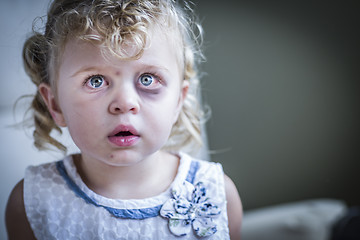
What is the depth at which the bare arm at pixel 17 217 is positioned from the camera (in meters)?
0.66

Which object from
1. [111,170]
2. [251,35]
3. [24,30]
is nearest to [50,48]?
[24,30]

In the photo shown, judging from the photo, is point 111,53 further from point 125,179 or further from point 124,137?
point 125,179

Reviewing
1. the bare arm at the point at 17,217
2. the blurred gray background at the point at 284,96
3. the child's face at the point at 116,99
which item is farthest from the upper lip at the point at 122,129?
the blurred gray background at the point at 284,96

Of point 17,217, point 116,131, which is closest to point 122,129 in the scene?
point 116,131

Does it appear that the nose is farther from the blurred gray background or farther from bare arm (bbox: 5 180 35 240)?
the blurred gray background

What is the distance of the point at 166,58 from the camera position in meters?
0.59

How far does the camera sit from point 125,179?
66 cm

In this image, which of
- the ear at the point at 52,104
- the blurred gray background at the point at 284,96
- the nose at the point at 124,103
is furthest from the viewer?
the blurred gray background at the point at 284,96

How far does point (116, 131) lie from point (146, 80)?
0.09 meters

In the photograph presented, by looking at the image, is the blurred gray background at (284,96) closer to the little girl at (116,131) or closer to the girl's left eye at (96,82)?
the little girl at (116,131)

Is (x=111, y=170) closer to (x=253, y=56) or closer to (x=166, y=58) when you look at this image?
(x=166, y=58)

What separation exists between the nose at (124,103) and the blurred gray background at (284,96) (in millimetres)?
603

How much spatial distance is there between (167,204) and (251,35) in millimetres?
774

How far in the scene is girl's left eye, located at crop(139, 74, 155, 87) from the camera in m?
0.56
